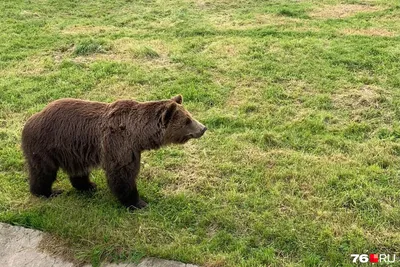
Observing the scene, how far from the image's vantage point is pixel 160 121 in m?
5.04

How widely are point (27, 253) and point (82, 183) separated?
3.55 feet

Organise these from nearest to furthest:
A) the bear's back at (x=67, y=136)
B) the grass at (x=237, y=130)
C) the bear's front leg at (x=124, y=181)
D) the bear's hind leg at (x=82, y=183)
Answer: the grass at (x=237, y=130)
the bear's front leg at (x=124, y=181)
the bear's back at (x=67, y=136)
the bear's hind leg at (x=82, y=183)

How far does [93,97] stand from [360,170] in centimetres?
449

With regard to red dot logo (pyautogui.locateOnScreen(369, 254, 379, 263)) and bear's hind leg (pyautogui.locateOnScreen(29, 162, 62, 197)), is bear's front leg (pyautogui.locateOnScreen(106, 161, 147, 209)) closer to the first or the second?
bear's hind leg (pyautogui.locateOnScreen(29, 162, 62, 197))

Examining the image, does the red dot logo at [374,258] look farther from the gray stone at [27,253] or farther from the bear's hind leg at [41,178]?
the bear's hind leg at [41,178]

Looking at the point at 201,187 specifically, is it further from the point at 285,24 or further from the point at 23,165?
the point at 285,24

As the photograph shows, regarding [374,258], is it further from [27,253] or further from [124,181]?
[27,253]

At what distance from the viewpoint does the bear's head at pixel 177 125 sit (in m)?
5.02

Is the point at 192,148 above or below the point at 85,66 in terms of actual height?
below

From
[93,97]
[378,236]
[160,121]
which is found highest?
[160,121]

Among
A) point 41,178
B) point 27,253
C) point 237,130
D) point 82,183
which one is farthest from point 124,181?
point 237,130

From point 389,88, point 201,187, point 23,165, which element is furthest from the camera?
point 389,88

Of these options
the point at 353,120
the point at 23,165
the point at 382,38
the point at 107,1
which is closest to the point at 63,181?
the point at 23,165

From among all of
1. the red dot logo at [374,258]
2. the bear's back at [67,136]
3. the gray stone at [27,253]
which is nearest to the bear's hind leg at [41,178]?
the bear's back at [67,136]
